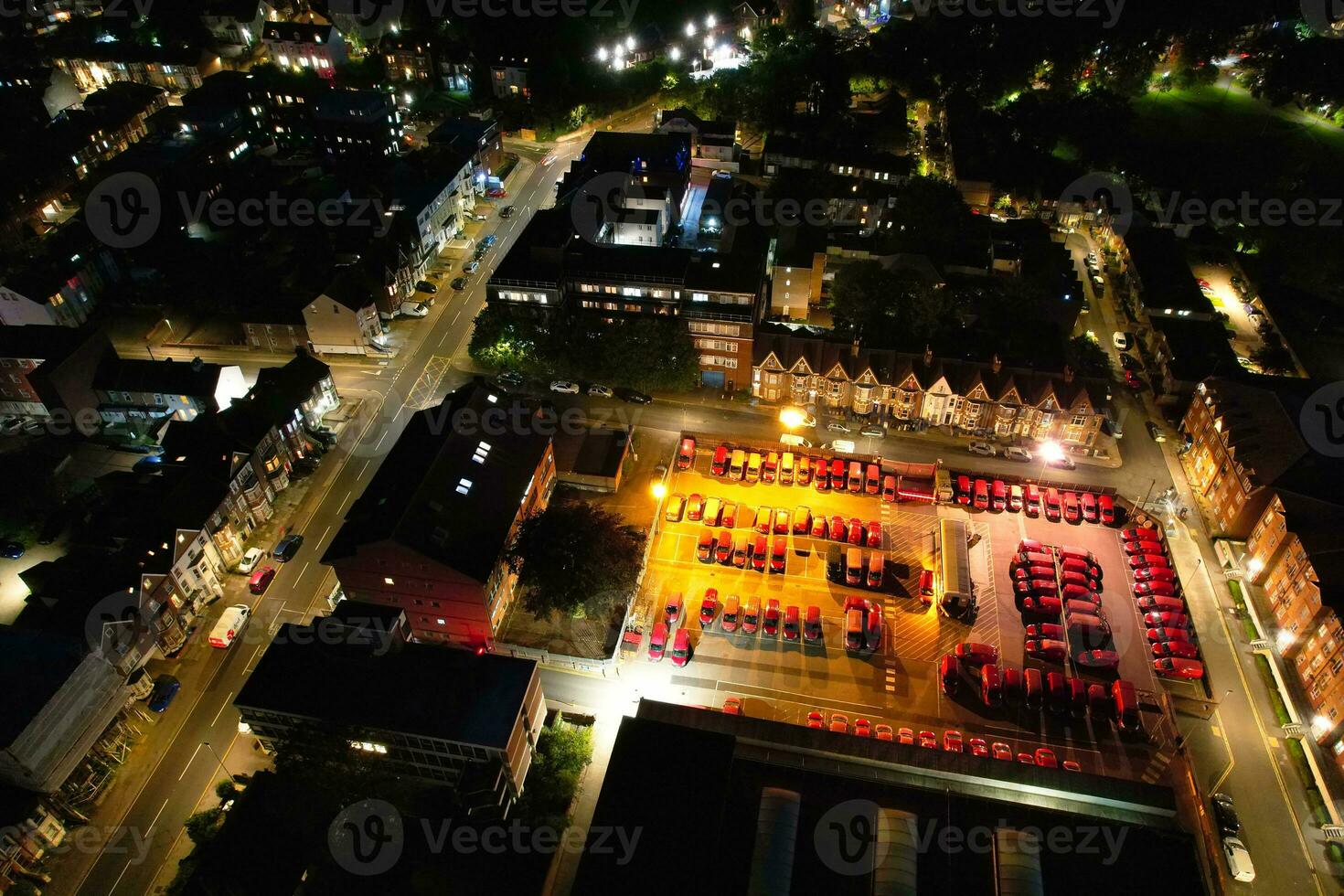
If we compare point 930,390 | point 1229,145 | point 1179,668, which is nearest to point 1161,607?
point 1179,668

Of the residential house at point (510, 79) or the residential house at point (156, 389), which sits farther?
the residential house at point (510, 79)

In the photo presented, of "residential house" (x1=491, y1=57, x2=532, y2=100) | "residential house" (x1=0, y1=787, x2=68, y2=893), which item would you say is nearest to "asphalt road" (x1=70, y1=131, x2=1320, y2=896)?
"residential house" (x1=0, y1=787, x2=68, y2=893)

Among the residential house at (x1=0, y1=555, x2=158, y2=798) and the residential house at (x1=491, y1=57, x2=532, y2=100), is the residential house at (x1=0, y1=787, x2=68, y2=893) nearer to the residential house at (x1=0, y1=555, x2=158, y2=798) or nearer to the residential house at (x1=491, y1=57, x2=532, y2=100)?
the residential house at (x1=0, y1=555, x2=158, y2=798)

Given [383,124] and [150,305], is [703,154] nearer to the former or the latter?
[383,124]

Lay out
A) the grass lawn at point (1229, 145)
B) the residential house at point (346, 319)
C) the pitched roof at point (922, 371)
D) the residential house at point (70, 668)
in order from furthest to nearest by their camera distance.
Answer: the grass lawn at point (1229, 145) → the residential house at point (346, 319) → the pitched roof at point (922, 371) → the residential house at point (70, 668)

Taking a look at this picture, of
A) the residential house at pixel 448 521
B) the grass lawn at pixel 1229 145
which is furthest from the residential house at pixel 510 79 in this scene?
the grass lawn at pixel 1229 145

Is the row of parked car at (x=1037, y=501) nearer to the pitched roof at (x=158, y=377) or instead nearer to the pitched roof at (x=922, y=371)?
the pitched roof at (x=922, y=371)

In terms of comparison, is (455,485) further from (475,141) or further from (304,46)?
(304,46)
